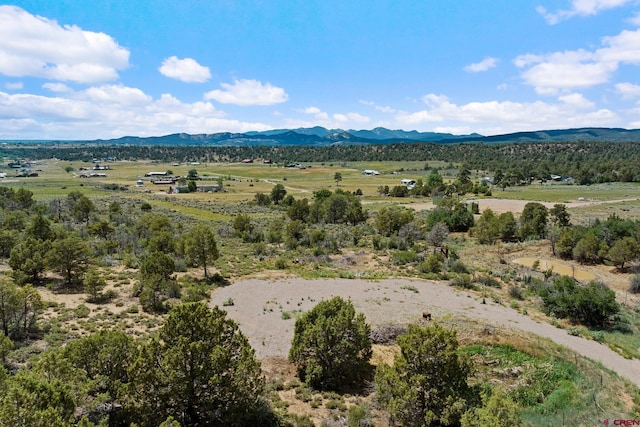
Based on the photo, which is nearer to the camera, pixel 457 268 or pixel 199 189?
pixel 457 268

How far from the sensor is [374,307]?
26266 millimetres

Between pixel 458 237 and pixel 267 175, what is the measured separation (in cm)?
10849

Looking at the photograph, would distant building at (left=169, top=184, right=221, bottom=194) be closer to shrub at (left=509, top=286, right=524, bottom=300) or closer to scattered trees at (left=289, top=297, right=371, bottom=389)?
shrub at (left=509, top=286, right=524, bottom=300)

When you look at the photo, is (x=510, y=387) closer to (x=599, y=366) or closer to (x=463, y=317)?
(x=599, y=366)

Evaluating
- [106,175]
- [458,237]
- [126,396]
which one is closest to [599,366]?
[126,396]

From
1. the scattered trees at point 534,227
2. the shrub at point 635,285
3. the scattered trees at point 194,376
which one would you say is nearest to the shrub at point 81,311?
the scattered trees at point 194,376

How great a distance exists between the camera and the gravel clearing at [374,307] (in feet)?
69.6

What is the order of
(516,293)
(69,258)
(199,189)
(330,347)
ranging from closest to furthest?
(330,347), (69,258), (516,293), (199,189)

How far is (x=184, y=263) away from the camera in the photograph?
113 ft

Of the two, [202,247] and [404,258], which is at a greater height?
[202,247]

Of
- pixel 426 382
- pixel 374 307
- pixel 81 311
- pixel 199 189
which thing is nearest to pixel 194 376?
pixel 426 382

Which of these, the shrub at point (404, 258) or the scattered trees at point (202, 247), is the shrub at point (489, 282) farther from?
the scattered trees at point (202, 247)

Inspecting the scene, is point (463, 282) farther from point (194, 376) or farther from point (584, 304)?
point (194, 376)

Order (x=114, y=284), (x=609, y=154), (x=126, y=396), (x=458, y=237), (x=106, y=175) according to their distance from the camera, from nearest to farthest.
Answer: (x=126, y=396), (x=114, y=284), (x=458, y=237), (x=106, y=175), (x=609, y=154)
